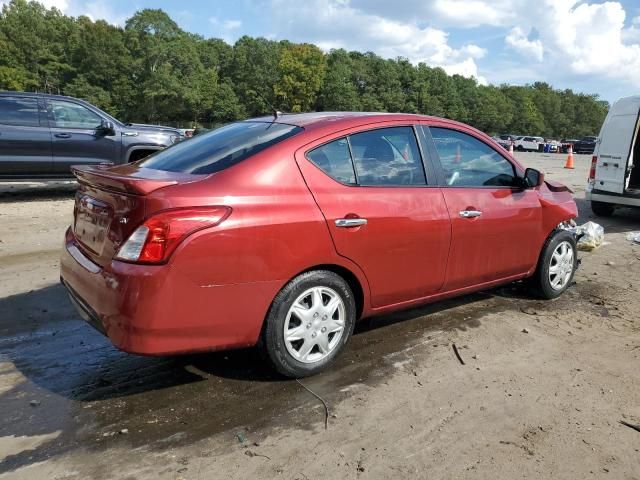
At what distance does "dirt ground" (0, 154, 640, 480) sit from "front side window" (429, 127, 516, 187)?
1.17 m

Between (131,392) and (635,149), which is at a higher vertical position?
(635,149)

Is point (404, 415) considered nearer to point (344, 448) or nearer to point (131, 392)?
point (344, 448)

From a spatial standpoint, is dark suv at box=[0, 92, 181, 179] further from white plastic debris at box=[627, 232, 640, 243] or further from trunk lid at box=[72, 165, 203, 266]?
white plastic debris at box=[627, 232, 640, 243]

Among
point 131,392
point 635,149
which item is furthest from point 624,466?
point 635,149

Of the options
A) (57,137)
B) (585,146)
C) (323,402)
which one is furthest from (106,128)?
(585,146)

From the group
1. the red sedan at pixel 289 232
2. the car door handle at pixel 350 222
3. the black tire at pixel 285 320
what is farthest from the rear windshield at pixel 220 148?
the black tire at pixel 285 320

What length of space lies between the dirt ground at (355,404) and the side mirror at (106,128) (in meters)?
5.98

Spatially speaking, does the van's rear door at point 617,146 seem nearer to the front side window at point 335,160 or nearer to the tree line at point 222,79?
the front side window at point 335,160

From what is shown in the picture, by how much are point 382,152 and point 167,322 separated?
1.86m

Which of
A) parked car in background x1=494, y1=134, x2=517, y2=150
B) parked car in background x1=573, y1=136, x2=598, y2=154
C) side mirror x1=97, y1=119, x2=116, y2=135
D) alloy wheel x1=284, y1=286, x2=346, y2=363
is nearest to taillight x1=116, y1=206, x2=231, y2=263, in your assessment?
alloy wheel x1=284, y1=286, x2=346, y2=363

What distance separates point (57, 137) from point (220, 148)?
751 centimetres

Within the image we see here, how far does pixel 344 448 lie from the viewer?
8.80ft

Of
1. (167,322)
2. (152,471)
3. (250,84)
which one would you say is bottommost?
(152,471)

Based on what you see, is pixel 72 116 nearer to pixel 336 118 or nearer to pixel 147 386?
pixel 336 118
